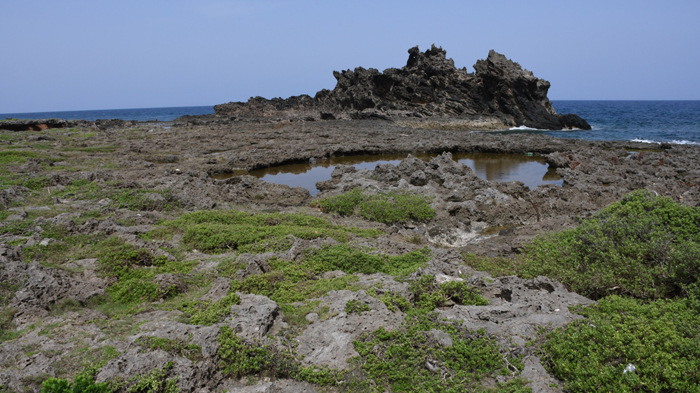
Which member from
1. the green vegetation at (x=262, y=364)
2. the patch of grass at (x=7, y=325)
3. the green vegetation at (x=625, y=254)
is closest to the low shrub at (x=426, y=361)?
the green vegetation at (x=262, y=364)

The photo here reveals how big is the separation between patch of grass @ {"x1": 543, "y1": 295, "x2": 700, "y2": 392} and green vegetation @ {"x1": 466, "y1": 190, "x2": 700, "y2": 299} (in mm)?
1236

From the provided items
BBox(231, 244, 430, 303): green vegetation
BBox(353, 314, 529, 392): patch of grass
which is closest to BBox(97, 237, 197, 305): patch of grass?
BBox(231, 244, 430, 303): green vegetation

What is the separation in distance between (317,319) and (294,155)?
21575mm

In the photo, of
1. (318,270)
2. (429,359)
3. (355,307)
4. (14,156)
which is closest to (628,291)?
(429,359)

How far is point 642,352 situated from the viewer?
4.60 metres

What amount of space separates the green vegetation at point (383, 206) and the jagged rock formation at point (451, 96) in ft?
138

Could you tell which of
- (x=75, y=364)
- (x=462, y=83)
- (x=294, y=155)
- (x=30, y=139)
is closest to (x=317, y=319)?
(x=75, y=364)

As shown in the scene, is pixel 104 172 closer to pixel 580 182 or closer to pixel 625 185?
pixel 580 182

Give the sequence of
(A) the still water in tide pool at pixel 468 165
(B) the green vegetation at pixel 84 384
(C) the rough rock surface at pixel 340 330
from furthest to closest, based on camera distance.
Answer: (A) the still water in tide pool at pixel 468 165 < (C) the rough rock surface at pixel 340 330 < (B) the green vegetation at pixel 84 384

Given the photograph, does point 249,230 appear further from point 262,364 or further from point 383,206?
point 262,364

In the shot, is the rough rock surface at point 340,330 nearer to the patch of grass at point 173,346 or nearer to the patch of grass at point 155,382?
the patch of grass at point 173,346

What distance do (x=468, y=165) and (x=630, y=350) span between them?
870 inches

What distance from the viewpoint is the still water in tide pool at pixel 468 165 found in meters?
21.5

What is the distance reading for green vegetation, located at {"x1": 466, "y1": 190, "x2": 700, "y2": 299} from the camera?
22.2ft
